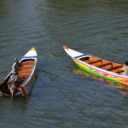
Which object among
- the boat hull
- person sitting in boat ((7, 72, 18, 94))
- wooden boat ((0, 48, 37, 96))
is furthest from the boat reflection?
person sitting in boat ((7, 72, 18, 94))

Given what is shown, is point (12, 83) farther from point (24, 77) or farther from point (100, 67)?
point (100, 67)

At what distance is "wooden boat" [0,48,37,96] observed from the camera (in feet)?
61.8

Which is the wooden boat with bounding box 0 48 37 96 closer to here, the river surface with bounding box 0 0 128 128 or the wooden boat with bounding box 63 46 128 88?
the river surface with bounding box 0 0 128 128

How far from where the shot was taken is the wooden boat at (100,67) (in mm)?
20297

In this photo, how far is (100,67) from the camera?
2181cm

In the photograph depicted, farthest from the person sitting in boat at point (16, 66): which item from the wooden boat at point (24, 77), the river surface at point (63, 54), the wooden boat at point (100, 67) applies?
the wooden boat at point (100, 67)

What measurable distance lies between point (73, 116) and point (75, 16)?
65.0 feet

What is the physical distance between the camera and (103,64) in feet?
72.0

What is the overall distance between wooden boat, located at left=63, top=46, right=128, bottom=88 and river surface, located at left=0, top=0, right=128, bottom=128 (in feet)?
2.33

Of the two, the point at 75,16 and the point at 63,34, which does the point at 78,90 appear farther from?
the point at 75,16

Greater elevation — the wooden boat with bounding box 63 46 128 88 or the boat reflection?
the wooden boat with bounding box 63 46 128 88

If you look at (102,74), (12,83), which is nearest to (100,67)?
(102,74)

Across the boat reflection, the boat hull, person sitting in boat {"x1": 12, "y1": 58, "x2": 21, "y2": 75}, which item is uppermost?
person sitting in boat {"x1": 12, "y1": 58, "x2": 21, "y2": 75}

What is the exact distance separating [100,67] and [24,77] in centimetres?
574
